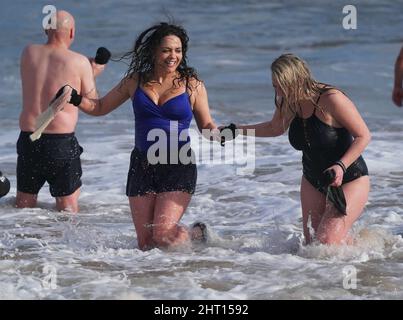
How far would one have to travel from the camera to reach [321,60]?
16406 mm

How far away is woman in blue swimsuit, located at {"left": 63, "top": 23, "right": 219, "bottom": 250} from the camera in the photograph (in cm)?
625

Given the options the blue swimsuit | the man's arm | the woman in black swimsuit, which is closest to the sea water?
the woman in black swimsuit

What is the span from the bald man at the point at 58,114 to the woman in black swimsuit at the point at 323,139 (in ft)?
6.11

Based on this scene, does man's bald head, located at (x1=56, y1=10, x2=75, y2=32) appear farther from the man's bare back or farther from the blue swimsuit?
the blue swimsuit

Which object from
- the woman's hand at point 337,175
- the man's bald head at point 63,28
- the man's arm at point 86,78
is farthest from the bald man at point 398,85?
the man's bald head at point 63,28

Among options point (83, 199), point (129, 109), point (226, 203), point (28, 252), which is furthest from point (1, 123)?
point (28, 252)

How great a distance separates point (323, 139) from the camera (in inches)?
240

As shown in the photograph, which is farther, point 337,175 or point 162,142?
point 162,142

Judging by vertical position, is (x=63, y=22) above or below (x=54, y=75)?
above

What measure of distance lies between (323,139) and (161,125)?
1.00 m

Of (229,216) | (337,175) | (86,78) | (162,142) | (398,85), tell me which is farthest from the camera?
(229,216)

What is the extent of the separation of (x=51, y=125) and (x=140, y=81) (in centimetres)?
143

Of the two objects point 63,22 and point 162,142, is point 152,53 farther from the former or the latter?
point 63,22

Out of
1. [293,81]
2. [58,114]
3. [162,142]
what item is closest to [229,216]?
[58,114]
